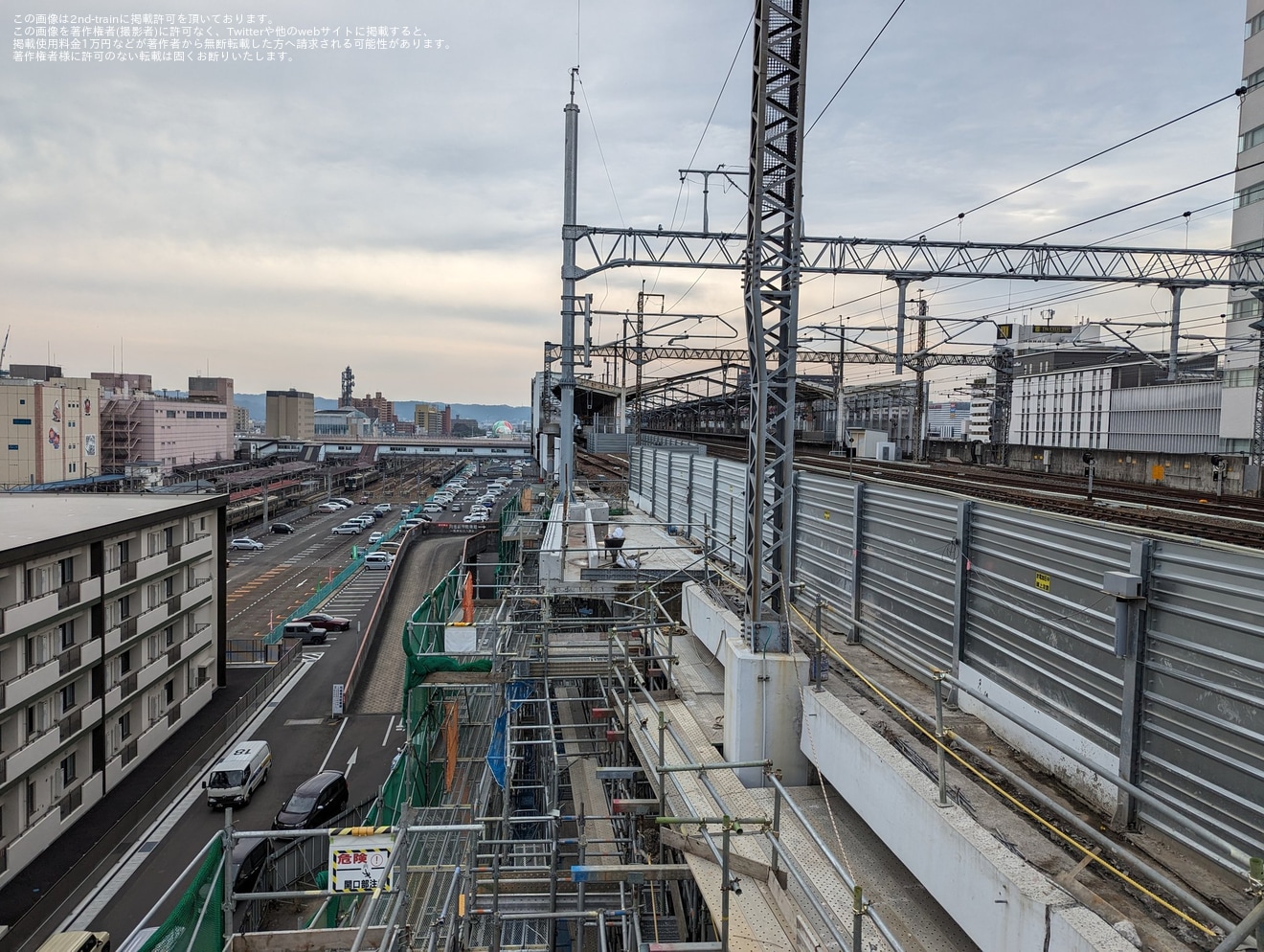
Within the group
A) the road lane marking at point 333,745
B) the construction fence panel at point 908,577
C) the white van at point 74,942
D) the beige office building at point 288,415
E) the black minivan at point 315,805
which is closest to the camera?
the construction fence panel at point 908,577

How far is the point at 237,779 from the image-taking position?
61.5 ft

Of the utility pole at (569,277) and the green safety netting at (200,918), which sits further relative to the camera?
the utility pole at (569,277)

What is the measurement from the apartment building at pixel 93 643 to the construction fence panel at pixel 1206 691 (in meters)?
20.4

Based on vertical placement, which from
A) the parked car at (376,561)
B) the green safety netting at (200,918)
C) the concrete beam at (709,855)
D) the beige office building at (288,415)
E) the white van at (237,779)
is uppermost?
the beige office building at (288,415)

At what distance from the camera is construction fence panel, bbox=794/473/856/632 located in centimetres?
917

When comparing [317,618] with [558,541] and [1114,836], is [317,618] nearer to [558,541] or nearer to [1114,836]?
[558,541]

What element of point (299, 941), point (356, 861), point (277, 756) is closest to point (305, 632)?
point (277, 756)

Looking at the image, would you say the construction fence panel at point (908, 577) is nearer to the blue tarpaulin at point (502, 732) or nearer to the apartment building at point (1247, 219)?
the blue tarpaulin at point (502, 732)

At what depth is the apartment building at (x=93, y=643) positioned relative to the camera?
675 inches

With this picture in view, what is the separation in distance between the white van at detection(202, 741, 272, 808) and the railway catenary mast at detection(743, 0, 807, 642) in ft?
52.8

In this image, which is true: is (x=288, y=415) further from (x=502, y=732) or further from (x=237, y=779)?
(x=502, y=732)

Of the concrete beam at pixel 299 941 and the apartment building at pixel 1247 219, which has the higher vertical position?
the apartment building at pixel 1247 219

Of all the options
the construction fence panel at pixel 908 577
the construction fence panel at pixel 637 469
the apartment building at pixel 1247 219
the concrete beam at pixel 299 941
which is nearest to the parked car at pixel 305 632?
the construction fence panel at pixel 637 469

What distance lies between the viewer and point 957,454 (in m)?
44.1
